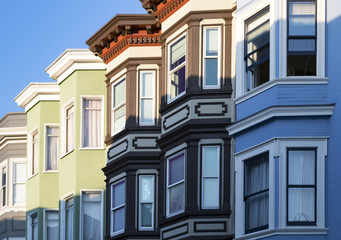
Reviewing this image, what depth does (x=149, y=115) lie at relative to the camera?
36281mm

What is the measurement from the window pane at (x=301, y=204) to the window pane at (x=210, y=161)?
479 centimetres

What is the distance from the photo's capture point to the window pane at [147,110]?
36250 mm

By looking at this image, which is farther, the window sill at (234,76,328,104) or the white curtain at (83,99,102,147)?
the white curtain at (83,99,102,147)

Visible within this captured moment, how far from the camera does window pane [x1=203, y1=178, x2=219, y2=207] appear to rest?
30828mm

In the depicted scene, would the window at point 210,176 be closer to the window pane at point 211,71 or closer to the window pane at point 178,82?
the window pane at point 211,71

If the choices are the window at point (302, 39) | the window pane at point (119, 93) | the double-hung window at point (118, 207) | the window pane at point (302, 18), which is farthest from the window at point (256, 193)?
the window pane at point (119, 93)

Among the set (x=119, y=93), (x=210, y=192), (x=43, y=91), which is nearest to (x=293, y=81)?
(x=210, y=192)

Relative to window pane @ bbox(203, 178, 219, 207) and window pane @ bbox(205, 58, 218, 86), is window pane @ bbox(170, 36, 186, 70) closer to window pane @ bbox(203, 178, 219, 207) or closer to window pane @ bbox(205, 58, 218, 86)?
window pane @ bbox(205, 58, 218, 86)

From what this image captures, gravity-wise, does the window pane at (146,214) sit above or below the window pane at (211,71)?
below

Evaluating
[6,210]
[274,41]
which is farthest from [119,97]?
[6,210]

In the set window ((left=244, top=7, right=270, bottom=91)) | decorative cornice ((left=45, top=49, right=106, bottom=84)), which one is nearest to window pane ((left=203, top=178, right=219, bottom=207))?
window ((left=244, top=7, right=270, bottom=91))

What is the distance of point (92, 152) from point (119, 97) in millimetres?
3166

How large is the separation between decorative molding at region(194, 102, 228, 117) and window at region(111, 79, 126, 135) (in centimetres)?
615

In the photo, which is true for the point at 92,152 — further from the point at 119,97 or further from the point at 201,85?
the point at 201,85
